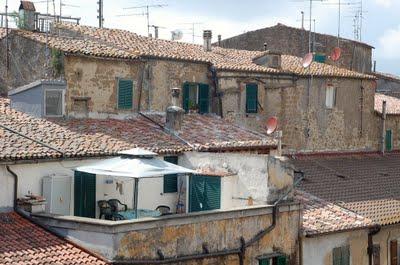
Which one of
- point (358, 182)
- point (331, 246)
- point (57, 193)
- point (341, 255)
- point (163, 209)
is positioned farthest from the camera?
point (358, 182)

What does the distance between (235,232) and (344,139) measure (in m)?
17.6

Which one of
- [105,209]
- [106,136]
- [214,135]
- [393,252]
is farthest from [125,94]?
[393,252]

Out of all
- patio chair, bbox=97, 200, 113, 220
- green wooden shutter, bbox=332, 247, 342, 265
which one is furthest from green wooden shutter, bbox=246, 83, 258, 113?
patio chair, bbox=97, 200, 113, 220

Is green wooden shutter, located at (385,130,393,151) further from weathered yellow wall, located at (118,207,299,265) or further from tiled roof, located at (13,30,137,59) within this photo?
weathered yellow wall, located at (118,207,299,265)

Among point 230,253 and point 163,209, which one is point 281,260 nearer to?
point 230,253

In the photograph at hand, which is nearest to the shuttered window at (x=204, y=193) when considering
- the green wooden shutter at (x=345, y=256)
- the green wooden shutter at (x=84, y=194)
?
the green wooden shutter at (x=84, y=194)

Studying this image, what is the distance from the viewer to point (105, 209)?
24688 mm

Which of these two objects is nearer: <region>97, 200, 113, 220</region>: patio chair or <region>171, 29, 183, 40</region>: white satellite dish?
<region>97, 200, 113, 220</region>: patio chair

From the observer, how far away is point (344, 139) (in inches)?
1577

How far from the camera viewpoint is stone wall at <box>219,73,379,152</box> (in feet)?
114

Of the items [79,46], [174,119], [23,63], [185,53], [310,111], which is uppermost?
[185,53]

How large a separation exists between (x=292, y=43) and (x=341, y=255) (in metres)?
20.6

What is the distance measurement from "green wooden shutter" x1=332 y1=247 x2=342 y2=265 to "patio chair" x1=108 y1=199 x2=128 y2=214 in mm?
7802

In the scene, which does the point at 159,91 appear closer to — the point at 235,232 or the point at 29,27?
the point at 29,27
